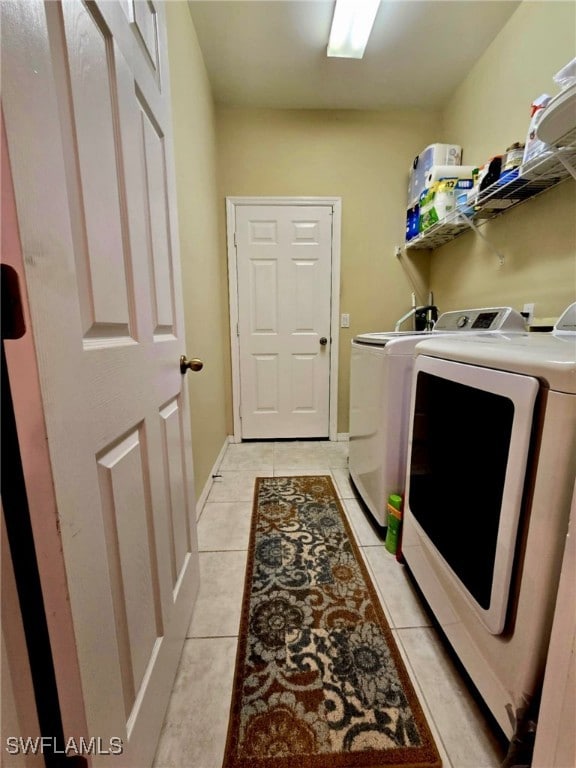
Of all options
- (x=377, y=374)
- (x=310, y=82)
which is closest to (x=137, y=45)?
(x=377, y=374)

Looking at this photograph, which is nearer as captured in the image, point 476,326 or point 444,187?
point 476,326

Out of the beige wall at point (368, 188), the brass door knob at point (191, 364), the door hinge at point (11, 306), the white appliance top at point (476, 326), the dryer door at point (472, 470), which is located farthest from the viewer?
the beige wall at point (368, 188)

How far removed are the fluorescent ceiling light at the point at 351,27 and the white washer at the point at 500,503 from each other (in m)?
1.88

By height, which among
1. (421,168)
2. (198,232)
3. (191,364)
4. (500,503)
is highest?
(421,168)

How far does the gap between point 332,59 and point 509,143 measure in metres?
1.22

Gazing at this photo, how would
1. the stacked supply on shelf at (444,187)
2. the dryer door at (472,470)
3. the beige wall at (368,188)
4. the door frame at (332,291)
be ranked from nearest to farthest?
the dryer door at (472,470), the beige wall at (368,188), the stacked supply on shelf at (444,187), the door frame at (332,291)

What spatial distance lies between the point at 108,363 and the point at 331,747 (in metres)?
1.06

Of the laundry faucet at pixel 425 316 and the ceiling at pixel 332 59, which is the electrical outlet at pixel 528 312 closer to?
the laundry faucet at pixel 425 316

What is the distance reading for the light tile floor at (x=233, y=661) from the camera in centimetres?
78

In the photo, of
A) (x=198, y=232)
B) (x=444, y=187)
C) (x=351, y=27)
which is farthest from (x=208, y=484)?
(x=351, y=27)

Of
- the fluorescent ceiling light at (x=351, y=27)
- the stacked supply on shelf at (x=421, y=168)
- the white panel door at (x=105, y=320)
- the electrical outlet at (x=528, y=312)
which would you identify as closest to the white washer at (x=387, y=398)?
the electrical outlet at (x=528, y=312)

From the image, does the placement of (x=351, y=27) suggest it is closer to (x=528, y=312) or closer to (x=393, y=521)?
(x=528, y=312)

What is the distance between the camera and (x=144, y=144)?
772mm

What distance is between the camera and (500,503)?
710mm
